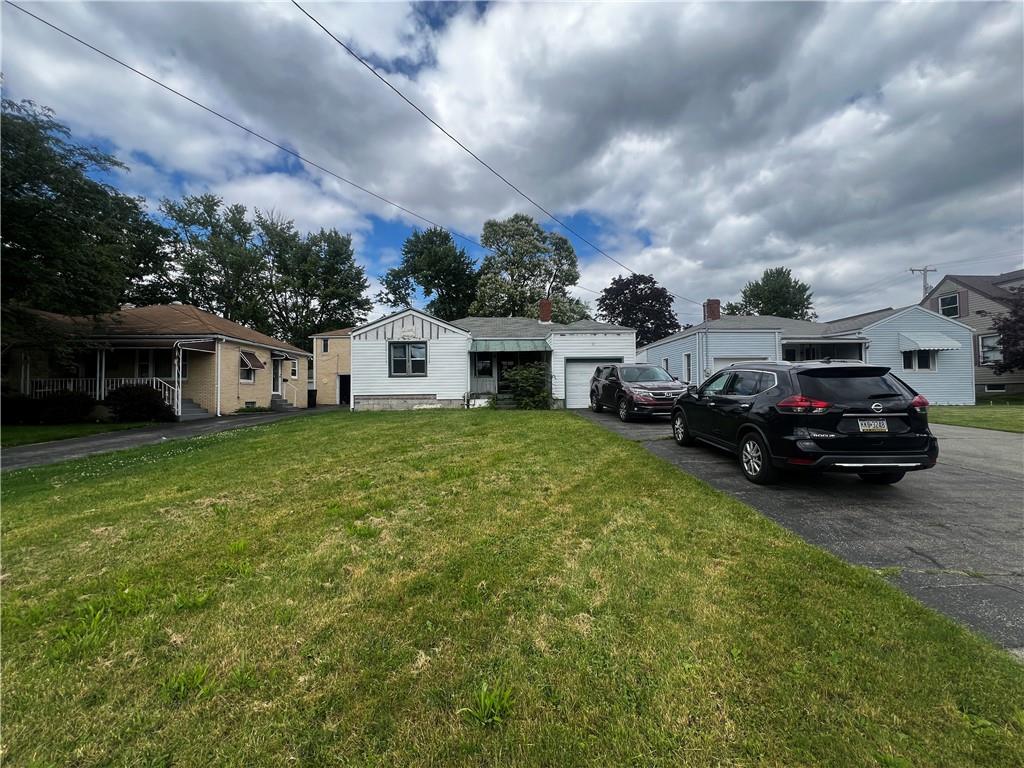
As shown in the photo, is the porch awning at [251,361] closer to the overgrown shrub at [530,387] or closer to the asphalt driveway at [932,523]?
the overgrown shrub at [530,387]

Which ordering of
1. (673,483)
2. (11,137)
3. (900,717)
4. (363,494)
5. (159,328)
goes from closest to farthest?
1. (900,717)
2. (363,494)
3. (673,483)
4. (11,137)
5. (159,328)

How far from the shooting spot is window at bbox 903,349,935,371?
20672 mm

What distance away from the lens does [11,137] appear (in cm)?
1155

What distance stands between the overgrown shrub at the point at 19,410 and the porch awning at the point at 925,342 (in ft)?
120

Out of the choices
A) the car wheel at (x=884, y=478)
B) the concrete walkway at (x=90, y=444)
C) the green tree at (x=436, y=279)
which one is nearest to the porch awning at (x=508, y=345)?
the concrete walkway at (x=90, y=444)

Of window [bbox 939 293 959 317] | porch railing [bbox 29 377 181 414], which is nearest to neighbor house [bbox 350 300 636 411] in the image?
porch railing [bbox 29 377 181 414]

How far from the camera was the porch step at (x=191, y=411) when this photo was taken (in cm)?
1622

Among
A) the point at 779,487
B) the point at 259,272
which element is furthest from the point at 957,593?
the point at 259,272

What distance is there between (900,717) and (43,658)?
4134mm

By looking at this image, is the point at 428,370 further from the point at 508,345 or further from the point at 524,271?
the point at 524,271

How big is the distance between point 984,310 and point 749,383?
101 feet

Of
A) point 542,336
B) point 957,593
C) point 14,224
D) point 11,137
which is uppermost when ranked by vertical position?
point 11,137

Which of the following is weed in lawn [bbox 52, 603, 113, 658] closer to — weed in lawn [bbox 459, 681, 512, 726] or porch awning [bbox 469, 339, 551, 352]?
weed in lawn [bbox 459, 681, 512, 726]

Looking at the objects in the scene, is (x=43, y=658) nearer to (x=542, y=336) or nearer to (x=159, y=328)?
(x=542, y=336)
